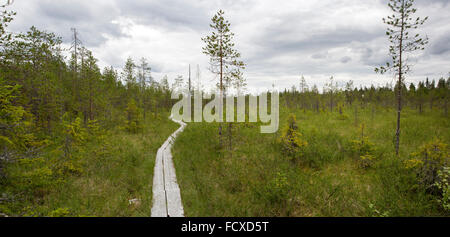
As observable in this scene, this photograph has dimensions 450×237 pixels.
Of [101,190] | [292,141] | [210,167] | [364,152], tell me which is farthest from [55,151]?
[364,152]

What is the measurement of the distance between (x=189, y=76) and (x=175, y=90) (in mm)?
13273

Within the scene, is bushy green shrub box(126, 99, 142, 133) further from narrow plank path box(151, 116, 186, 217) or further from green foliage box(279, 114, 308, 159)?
green foliage box(279, 114, 308, 159)

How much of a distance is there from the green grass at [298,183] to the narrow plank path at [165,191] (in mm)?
346

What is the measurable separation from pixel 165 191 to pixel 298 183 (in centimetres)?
669

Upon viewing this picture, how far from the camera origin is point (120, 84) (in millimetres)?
35156

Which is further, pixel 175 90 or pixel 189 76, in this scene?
pixel 175 90

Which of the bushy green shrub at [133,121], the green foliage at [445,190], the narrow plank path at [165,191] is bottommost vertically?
the narrow plank path at [165,191]

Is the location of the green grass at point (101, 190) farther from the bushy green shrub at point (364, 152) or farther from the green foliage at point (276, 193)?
the bushy green shrub at point (364, 152)

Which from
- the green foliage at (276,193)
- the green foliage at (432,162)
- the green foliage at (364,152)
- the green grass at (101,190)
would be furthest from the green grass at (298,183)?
the green grass at (101,190)

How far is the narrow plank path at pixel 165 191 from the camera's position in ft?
22.4

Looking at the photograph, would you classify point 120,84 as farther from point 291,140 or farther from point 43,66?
point 291,140

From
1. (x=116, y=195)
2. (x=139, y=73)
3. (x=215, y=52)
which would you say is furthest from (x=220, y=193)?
(x=139, y=73)

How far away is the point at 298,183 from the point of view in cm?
891
